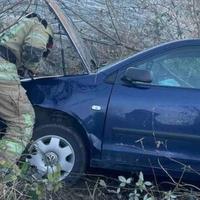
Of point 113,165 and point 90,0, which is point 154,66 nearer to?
point 113,165

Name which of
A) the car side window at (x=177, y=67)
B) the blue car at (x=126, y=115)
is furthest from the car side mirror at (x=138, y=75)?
the car side window at (x=177, y=67)

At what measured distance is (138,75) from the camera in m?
6.54

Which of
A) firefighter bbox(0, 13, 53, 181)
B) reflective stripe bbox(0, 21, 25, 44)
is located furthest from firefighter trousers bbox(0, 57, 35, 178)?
reflective stripe bbox(0, 21, 25, 44)

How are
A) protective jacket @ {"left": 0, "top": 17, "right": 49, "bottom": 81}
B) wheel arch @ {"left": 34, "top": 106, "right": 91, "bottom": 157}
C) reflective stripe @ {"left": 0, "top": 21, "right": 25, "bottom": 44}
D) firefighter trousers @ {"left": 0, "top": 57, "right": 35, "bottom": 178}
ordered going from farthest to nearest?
wheel arch @ {"left": 34, "top": 106, "right": 91, "bottom": 157} < protective jacket @ {"left": 0, "top": 17, "right": 49, "bottom": 81} < reflective stripe @ {"left": 0, "top": 21, "right": 25, "bottom": 44} < firefighter trousers @ {"left": 0, "top": 57, "right": 35, "bottom": 178}

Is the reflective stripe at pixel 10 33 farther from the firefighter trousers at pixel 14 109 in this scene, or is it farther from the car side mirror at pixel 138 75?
the car side mirror at pixel 138 75

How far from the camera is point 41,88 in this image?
22.4 ft

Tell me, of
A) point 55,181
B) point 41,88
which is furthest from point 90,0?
point 55,181

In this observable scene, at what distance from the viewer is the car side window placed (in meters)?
6.68

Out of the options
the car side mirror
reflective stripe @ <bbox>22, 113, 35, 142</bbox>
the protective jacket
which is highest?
the protective jacket

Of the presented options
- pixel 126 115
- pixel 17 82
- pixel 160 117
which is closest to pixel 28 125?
pixel 17 82

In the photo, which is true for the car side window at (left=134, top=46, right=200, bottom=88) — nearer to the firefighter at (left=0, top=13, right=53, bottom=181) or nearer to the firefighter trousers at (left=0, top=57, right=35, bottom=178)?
the firefighter at (left=0, top=13, right=53, bottom=181)

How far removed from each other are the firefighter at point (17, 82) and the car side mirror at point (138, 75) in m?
0.83

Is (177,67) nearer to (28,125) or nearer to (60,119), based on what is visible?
(60,119)

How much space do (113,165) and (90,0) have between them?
5.33m
